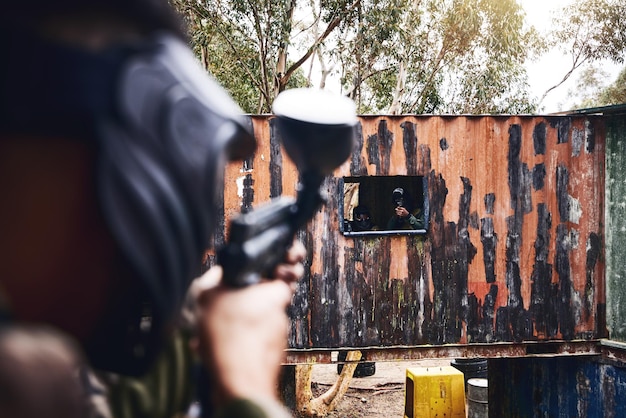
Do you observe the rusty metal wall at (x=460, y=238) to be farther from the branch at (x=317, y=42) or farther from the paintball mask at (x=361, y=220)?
the branch at (x=317, y=42)

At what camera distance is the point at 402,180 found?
12.9 m

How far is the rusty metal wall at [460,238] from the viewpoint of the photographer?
7316 millimetres

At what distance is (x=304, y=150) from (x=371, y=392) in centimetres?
1309

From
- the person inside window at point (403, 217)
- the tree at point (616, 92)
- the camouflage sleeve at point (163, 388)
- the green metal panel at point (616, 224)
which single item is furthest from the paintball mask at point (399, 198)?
the tree at point (616, 92)

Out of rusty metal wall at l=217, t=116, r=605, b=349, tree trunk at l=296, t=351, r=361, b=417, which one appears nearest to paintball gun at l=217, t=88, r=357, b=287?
rusty metal wall at l=217, t=116, r=605, b=349

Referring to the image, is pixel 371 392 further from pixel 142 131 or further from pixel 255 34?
pixel 142 131

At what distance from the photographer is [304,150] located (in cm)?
111

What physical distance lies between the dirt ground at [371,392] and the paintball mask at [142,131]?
38.5 ft

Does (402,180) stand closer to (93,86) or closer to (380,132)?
(380,132)

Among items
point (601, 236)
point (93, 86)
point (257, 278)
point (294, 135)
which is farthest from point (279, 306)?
point (601, 236)

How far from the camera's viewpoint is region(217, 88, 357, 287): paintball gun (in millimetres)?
1018

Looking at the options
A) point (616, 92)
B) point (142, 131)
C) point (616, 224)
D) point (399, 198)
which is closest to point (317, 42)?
point (399, 198)

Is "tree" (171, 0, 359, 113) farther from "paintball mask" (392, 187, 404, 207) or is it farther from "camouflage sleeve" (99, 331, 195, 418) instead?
"camouflage sleeve" (99, 331, 195, 418)

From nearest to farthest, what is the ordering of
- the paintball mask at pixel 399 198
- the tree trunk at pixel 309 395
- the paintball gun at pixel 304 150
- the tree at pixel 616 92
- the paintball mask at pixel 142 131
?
the paintball mask at pixel 142 131, the paintball gun at pixel 304 150, the paintball mask at pixel 399 198, the tree trunk at pixel 309 395, the tree at pixel 616 92
